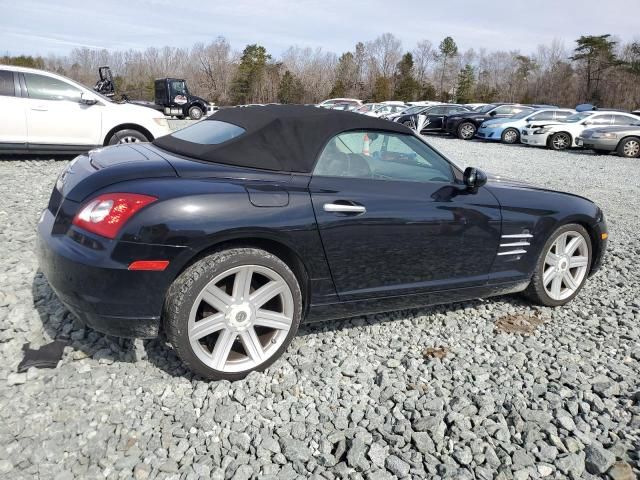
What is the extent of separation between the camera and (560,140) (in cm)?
1739

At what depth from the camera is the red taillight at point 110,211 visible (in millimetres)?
2406

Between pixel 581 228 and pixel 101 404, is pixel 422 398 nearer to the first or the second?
pixel 101 404

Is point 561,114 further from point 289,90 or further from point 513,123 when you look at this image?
point 289,90

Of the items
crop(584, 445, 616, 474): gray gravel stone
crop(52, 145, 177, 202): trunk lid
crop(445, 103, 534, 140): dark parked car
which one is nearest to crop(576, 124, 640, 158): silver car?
crop(445, 103, 534, 140): dark parked car

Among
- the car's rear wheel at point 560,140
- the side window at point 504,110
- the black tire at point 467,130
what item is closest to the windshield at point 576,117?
the car's rear wheel at point 560,140

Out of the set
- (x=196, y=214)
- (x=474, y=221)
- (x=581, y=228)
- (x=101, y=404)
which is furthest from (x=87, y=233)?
(x=581, y=228)

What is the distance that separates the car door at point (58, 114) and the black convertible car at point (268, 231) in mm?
5622

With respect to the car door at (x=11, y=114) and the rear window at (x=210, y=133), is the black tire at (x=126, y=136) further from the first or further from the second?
the rear window at (x=210, y=133)

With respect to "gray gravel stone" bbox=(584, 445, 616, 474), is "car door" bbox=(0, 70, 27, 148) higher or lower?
higher

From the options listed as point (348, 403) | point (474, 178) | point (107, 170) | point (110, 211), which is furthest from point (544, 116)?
point (110, 211)

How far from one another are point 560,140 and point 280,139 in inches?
671

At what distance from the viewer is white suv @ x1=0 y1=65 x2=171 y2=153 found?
7730mm

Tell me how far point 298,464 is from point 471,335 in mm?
1749

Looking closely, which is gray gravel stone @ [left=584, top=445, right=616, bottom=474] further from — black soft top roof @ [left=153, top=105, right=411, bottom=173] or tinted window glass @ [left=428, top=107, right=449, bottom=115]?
tinted window glass @ [left=428, top=107, right=449, bottom=115]
